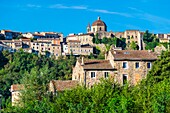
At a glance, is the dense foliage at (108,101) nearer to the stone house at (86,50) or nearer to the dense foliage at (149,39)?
the stone house at (86,50)

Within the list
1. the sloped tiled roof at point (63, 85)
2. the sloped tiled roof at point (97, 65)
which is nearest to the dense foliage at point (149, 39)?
the sloped tiled roof at point (97, 65)

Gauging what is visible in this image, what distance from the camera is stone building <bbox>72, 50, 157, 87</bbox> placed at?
154 feet

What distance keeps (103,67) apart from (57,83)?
497 centimetres

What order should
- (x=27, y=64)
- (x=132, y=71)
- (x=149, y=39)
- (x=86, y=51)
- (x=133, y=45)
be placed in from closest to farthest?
1. (x=132, y=71)
2. (x=27, y=64)
3. (x=86, y=51)
4. (x=133, y=45)
5. (x=149, y=39)

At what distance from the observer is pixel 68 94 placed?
32.9m

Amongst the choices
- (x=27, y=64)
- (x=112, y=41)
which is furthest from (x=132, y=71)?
(x=112, y=41)

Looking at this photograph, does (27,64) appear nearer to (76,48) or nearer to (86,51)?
(86,51)

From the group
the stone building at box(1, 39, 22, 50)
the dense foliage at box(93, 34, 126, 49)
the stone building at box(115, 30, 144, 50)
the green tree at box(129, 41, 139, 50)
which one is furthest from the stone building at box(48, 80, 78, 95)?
the stone building at box(115, 30, 144, 50)

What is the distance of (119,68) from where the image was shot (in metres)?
47.4

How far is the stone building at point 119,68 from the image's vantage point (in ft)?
154

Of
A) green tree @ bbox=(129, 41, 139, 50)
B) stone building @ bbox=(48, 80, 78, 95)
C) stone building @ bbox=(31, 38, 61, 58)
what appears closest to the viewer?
stone building @ bbox=(48, 80, 78, 95)

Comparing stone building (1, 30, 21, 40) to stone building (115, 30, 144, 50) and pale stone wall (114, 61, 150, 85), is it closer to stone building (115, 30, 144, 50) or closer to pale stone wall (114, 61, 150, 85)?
stone building (115, 30, 144, 50)

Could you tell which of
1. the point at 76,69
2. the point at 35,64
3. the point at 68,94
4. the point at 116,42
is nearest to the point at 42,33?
the point at 116,42

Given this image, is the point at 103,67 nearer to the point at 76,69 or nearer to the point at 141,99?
the point at 76,69
